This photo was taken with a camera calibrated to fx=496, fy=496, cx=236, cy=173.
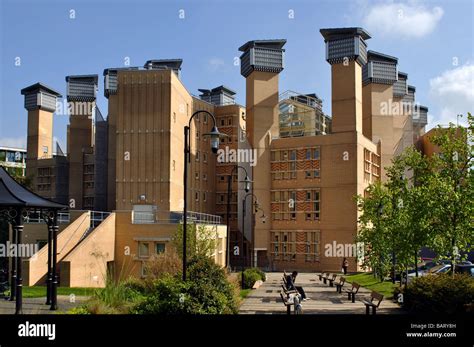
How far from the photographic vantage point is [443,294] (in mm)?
17906

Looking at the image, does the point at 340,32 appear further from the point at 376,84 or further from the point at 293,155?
the point at 293,155

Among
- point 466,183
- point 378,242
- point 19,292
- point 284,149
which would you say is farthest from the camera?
point 284,149

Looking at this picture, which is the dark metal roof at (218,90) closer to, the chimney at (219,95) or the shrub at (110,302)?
the chimney at (219,95)

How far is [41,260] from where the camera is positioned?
31.2m

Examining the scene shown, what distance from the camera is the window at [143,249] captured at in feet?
123

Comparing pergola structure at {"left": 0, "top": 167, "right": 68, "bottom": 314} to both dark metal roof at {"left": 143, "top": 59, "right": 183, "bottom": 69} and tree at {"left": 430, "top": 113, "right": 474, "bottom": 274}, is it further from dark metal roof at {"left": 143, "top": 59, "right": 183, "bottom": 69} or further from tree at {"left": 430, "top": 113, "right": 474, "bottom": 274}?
dark metal roof at {"left": 143, "top": 59, "right": 183, "bottom": 69}

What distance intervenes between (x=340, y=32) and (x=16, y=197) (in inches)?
1806

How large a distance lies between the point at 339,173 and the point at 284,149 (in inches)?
285

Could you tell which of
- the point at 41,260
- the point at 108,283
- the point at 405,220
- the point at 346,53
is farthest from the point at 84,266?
the point at 346,53

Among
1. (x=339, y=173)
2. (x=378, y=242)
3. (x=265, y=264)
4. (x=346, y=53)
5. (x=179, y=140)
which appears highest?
(x=346, y=53)

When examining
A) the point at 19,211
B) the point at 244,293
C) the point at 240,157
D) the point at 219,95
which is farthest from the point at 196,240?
the point at 219,95

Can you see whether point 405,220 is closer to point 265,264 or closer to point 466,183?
point 466,183

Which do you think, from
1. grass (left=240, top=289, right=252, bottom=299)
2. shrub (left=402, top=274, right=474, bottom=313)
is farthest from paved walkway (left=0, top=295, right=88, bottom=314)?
shrub (left=402, top=274, right=474, bottom=313)

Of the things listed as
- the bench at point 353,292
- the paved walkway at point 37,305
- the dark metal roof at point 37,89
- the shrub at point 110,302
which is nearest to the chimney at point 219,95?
the dark metal roof at point 37,89
